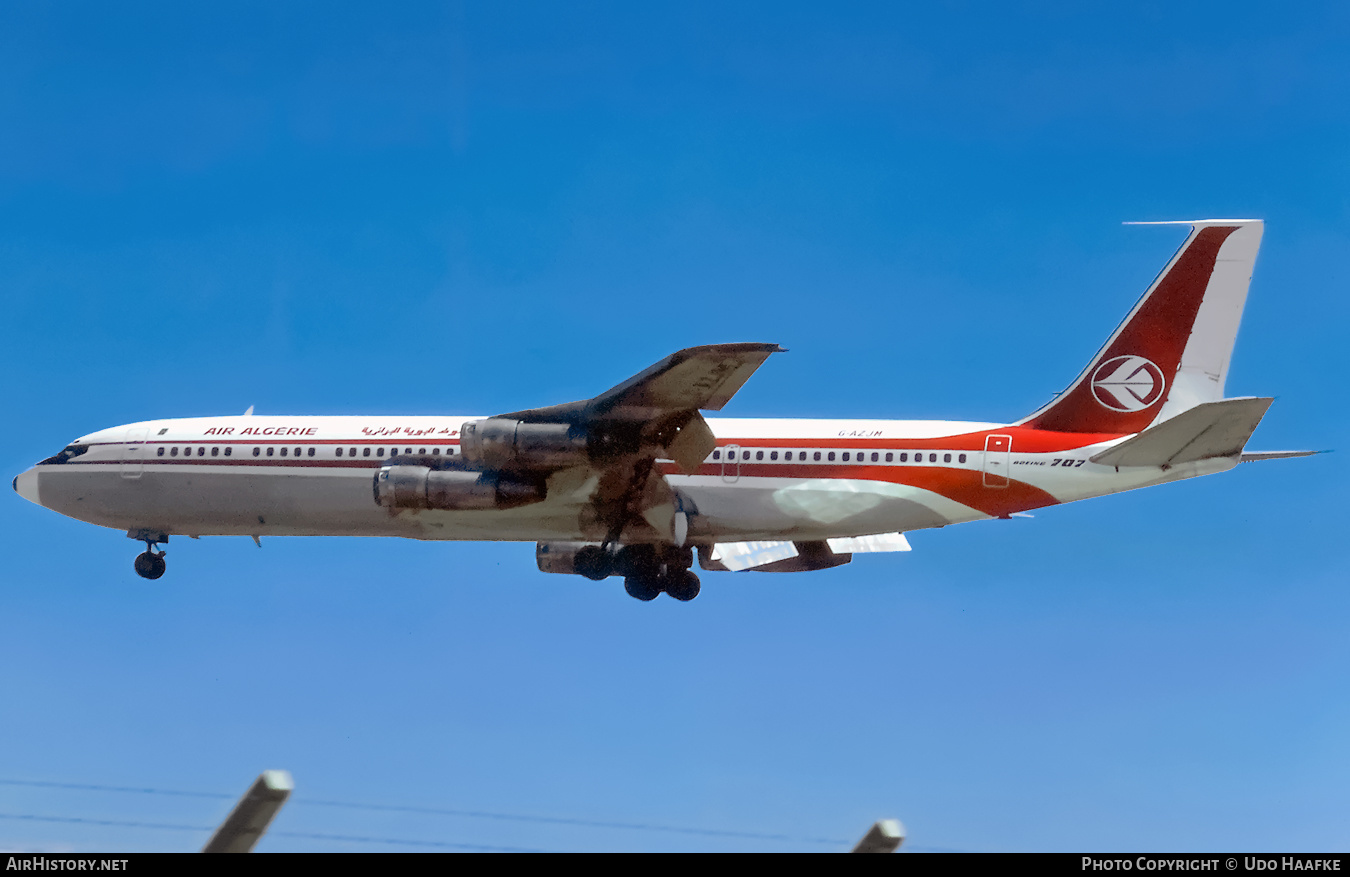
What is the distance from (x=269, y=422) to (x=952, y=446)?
1453 centimetres

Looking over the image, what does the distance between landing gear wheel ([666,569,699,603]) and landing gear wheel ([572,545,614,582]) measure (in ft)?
4.42

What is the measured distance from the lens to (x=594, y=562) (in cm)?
3105

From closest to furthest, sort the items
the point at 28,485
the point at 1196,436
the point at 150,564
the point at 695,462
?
the point at 1196,436 < the point at 695,462 < the point at 150,564 < the point at 28,485

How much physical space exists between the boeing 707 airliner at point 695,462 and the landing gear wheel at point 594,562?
1.9 inches

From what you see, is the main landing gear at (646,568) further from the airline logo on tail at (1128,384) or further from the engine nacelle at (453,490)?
the airline logo on tail at (1128,384)

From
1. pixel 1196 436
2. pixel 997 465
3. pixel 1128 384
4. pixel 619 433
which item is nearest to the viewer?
pixel 1196 436

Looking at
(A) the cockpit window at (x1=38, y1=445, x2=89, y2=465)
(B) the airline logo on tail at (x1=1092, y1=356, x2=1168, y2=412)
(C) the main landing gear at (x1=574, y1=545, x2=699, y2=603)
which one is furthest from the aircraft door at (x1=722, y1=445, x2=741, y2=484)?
(A) the cockpit window at (x1=38, y1=445, x2=89, y2=465)

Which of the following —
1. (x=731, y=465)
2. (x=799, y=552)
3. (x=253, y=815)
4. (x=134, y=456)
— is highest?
(x=799, y=552)

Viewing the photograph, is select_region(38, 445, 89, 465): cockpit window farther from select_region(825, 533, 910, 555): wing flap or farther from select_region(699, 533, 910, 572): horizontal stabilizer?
select_region(825, 533, 910, 555): wing flap

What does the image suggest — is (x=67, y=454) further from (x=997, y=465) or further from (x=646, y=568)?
(x=997, y=465)

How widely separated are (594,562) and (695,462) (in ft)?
13.2

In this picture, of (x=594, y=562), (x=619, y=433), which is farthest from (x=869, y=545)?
(x=619, y=433)

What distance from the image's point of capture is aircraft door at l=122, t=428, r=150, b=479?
106 feet
